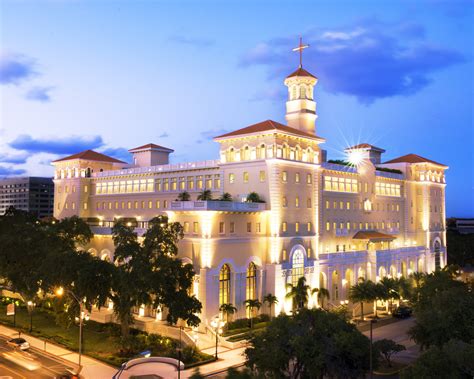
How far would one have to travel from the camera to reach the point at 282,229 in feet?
201

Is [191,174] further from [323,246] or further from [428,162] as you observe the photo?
[428,162]

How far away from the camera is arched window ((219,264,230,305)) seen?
55.3m

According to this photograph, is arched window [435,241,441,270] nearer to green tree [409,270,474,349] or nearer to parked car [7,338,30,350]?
green tree [409,270,474,349]

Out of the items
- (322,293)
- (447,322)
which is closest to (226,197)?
(322,293)

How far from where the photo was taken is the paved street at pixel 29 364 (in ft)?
131

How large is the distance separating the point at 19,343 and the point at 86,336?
22.9 feet

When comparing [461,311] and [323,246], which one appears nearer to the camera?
[461,311]

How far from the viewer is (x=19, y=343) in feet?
154

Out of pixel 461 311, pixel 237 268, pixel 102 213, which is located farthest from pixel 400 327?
pixel 102 213

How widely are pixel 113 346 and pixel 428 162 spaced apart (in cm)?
6351

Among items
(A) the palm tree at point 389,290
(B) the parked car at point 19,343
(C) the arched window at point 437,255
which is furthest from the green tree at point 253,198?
(C) the arched window at point 437,255

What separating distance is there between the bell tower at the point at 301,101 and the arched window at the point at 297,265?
61.6 ft

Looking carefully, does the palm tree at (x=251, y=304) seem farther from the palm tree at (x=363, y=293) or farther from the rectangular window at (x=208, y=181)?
the rectangular window at (x=208, y=181)

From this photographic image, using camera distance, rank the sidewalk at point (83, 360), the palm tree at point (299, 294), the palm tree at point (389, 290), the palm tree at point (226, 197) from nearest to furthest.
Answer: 1. the sidewalk at point (83, 360)
2. the palm tree at point (299, 294)
3. the palm tree at point (226, 197)
4. the palm tree at point (389, 290)
